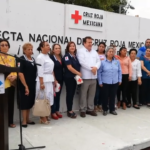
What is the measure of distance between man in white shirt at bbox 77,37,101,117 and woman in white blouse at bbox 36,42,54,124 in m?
0.73

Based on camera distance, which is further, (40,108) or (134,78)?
(134,78)

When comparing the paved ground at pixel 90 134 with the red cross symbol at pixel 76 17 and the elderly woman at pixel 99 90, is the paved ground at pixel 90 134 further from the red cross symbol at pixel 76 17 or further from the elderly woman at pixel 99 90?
the red cross symbol at pixel 76 17

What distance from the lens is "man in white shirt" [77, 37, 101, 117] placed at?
14.6 ft

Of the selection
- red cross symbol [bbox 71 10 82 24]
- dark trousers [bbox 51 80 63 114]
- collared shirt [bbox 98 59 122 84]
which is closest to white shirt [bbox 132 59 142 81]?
collared shirt [bbox 98 59 122 84]

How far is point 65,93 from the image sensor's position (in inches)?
195

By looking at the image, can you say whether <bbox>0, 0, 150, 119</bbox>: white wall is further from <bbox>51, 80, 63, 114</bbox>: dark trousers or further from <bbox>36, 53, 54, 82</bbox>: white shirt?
<bbox>36, 53, 54, 82</bbox>: white shirt

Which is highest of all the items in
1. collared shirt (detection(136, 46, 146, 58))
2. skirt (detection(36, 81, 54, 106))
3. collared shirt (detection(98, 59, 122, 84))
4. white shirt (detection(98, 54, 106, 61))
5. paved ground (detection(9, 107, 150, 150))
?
collared shirt (detection(136, 46, 146, 58))

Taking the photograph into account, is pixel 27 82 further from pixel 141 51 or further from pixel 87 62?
pixel 141 51

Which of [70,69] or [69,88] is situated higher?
[70,69]

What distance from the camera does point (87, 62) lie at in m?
4.45

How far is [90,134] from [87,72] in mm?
1325

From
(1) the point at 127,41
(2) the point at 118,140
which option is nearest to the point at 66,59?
(2) the point at 118,140

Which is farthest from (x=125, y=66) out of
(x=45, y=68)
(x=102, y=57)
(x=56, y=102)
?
(x=45, y=68)

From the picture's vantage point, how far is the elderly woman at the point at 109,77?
15.3 ft
